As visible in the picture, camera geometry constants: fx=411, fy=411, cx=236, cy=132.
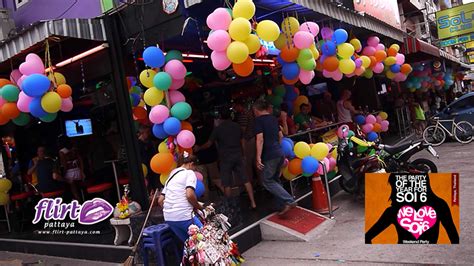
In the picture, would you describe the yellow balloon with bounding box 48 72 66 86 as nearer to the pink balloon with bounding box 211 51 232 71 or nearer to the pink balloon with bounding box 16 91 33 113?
the pink balloon with bounding box 16 91 33 113

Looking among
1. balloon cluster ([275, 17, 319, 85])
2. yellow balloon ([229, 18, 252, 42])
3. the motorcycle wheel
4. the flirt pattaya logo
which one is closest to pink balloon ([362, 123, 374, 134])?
the motorcycle wheel

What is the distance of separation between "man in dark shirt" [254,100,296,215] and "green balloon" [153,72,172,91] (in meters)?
1.51

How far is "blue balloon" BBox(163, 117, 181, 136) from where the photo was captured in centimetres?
548

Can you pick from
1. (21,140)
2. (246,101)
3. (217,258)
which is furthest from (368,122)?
(21,140)

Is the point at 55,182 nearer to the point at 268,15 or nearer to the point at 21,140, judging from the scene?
the point at 21,140

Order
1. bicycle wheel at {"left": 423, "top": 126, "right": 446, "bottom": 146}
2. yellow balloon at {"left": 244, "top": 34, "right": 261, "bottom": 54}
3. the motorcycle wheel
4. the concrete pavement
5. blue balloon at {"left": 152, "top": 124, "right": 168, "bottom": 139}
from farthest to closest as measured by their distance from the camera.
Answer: bicycle wheel at {"left": 423, "top": 126, "right": 446, "bottom": 146} < the motorcycle wheel < blue balloon at {"left": 152, "top": 124, "right": 168, "bottom": 139} < yellow balloon at {"left": 244, "top": 34, "right": 261, "bottom": 54} < the concrete pavement

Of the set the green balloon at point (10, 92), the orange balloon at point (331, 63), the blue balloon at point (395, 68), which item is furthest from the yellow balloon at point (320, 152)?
the green balloon at point (10, 92)

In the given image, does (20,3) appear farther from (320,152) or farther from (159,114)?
(320,152)

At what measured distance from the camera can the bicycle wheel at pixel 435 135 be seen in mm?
13070

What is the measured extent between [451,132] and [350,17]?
743 cm

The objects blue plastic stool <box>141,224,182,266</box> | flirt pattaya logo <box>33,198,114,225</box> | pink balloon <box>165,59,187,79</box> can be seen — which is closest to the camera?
blue plastic stool <box>141,224,182,266</box>

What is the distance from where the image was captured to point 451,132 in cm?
1309

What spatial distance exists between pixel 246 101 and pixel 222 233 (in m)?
5.85

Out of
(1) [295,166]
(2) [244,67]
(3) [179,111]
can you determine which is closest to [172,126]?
(3) [179,111]
